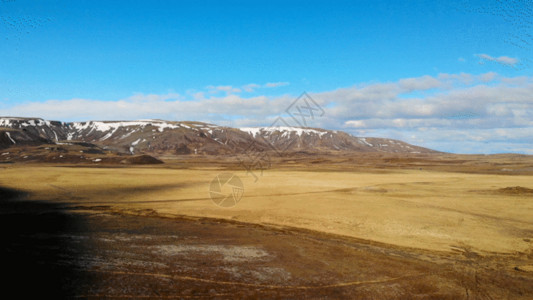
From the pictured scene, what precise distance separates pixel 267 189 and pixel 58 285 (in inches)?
1000

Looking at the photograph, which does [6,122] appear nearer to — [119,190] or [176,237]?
[119,190]

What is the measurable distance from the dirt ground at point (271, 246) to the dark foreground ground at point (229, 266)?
1.6 inches

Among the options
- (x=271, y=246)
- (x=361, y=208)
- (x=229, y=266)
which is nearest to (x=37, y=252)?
(x=229, y=266)

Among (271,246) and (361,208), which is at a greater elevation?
(361,208)

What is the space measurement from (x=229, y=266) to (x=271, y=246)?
10.9 feet

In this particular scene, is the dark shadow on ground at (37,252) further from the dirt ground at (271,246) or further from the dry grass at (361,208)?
the dry grass at (361,208)

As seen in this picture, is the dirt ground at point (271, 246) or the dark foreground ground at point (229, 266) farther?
the dirt ground at point (271, 246)

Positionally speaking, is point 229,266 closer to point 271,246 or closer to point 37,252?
point 271,246

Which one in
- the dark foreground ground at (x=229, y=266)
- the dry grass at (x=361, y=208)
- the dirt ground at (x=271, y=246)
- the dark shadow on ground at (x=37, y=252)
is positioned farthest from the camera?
the dry grass at (x=361, y=208)

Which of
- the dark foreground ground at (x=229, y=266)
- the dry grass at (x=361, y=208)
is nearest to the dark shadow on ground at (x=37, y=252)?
the dark foreground ground at (x=229, y=266)

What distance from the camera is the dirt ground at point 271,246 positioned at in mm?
10609

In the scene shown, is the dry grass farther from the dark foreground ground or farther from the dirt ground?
the dark foreground ground

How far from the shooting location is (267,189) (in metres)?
34.6

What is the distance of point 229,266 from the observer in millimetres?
12430
